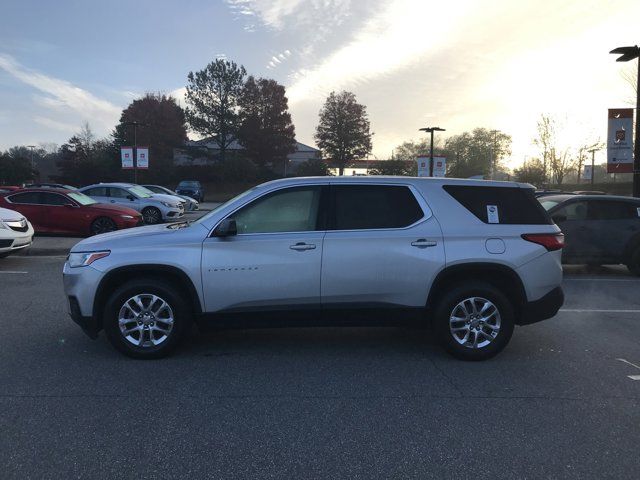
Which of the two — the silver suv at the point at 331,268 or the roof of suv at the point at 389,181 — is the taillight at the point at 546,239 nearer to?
the silver suv at the point at 331,268

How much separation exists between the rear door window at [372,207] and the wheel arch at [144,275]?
147cm

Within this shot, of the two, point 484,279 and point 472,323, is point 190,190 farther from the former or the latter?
point 472,323

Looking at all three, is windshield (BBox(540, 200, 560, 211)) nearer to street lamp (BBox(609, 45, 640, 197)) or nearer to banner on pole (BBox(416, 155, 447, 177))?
street lamp (BBox(609, 45, 640, 197))

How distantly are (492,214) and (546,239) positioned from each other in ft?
1.88

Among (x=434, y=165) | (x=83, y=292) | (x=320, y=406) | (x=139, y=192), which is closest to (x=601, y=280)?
(x=320, y=406)

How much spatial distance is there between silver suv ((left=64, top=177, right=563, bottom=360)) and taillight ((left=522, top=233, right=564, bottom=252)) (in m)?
0.01

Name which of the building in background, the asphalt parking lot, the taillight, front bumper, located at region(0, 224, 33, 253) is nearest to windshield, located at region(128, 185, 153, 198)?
front bumper, located at region(0, 224, 33, 253)

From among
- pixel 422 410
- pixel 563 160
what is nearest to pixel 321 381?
pixel 422 410

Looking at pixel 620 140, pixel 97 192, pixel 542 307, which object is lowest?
pixel 542 307

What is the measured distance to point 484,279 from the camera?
4852mm

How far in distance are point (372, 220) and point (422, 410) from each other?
1820 millimetres

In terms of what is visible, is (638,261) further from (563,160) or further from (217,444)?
(563,160)

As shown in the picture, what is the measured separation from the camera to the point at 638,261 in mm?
9469

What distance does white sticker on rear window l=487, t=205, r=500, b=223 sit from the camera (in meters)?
4.79
